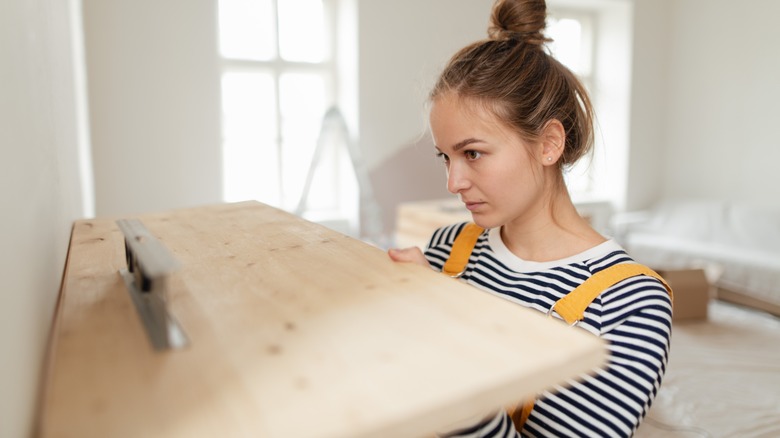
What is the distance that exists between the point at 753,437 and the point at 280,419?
1593 mm

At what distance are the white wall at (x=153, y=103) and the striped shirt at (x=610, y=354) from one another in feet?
9.10

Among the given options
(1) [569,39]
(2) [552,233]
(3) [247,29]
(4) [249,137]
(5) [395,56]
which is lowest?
(2) [552,233]

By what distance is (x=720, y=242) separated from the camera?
12.7 ft

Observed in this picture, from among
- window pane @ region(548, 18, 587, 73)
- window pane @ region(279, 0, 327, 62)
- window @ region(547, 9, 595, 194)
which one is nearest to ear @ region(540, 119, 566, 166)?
window pane @ region(279, 0, 327, 62)

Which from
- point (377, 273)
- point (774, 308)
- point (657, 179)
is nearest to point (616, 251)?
point (377, 273)

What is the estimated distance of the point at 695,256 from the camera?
12.2 feet

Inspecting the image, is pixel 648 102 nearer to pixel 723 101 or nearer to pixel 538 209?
pixel 723 101

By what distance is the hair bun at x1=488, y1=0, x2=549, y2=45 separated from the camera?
3.32ft

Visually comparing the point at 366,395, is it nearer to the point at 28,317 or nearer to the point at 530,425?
the point at 28,317

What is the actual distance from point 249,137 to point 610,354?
3.29 meters

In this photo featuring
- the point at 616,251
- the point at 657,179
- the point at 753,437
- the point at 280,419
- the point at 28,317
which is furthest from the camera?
the point at 657,179

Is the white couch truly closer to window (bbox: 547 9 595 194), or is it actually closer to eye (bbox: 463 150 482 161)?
window (bbox: 547 9 595 194)

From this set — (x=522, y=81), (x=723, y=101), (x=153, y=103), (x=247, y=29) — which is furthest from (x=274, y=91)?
(x=723, y=101)

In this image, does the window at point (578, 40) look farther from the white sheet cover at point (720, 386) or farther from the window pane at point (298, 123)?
the white sheet cover at point (720, 386)
